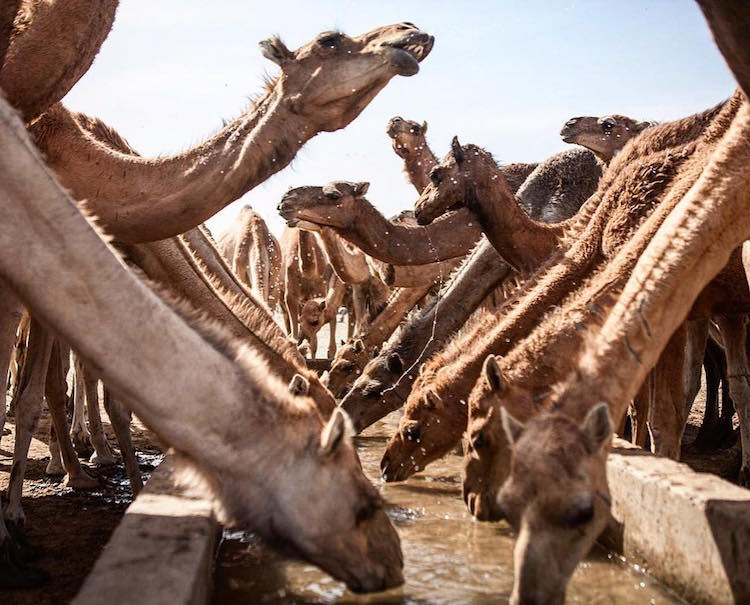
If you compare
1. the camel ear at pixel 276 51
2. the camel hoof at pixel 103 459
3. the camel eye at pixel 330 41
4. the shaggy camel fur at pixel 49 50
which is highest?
the camel eye at pixel 330 41

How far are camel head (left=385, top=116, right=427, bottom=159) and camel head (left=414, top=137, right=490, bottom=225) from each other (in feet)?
18.9

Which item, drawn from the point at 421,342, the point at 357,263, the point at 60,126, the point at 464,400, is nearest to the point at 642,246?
the point at 464,400

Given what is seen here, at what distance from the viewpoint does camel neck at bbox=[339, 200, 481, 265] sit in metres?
9.66

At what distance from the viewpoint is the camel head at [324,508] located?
3412 millimetres

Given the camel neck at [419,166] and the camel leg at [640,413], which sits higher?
the camel neck at [419,166]

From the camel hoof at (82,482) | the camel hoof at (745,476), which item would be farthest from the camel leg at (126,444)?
the camel hoof at (745,476)

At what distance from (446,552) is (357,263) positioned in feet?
38.2

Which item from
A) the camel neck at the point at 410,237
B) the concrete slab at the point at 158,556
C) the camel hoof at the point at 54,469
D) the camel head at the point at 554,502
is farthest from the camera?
the camel neck at the point at 410,237

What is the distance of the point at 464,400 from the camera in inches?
243

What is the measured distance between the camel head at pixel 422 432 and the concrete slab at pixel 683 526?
4.81ft

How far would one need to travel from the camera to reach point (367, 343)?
12.0m

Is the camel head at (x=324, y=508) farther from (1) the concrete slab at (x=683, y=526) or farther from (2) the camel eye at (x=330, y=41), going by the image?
(2) the camel eye at (x=330, y=41)

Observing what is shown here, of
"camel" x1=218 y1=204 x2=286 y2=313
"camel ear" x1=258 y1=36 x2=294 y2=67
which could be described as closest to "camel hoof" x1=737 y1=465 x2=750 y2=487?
"camel ear" x1=258 y1=36 x2=294 y2=67

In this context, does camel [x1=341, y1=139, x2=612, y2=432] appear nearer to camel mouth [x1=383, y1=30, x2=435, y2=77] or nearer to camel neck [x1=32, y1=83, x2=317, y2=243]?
camel neck [x1=32, y1=83, x2=317, y2=243]
